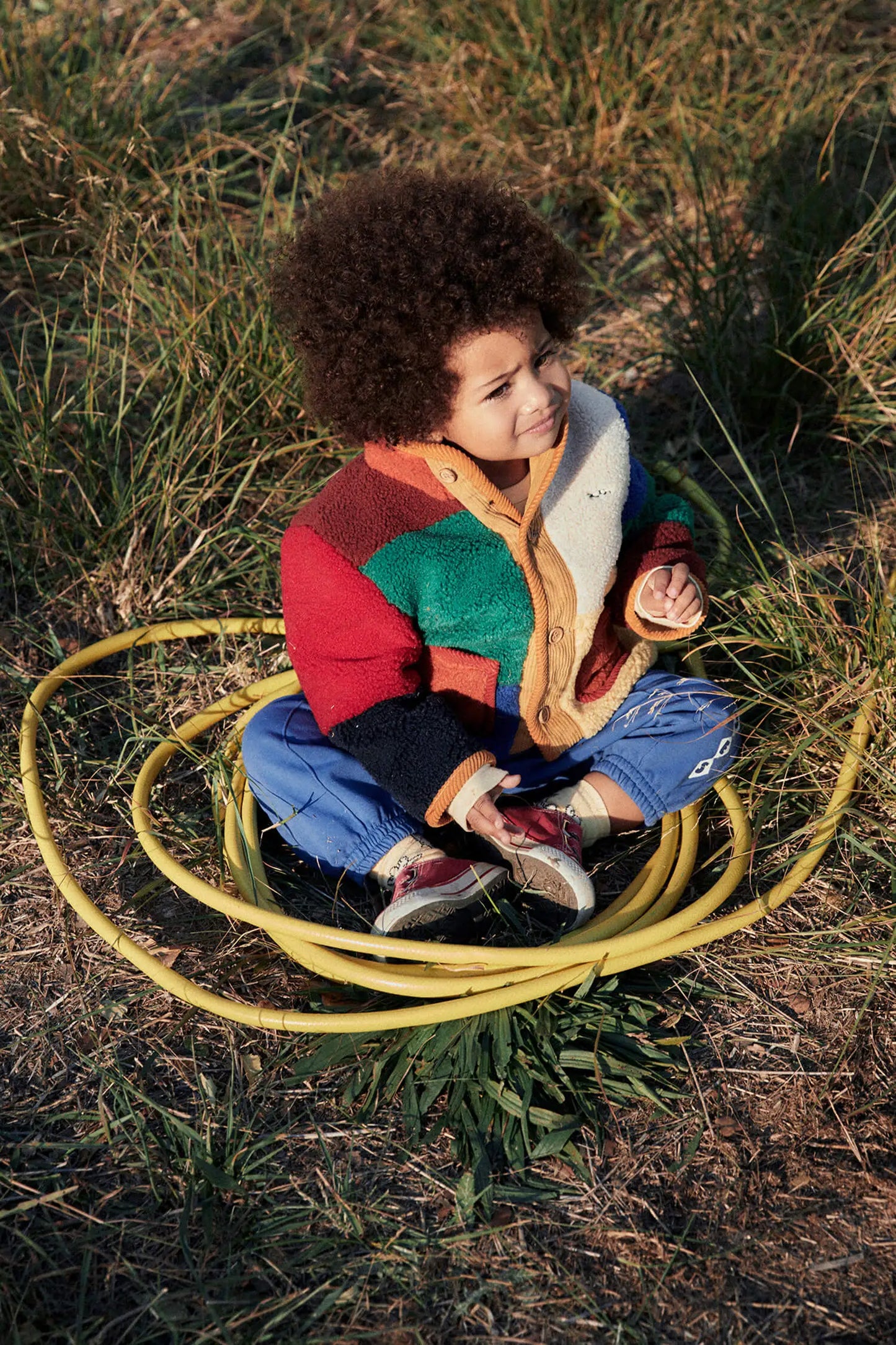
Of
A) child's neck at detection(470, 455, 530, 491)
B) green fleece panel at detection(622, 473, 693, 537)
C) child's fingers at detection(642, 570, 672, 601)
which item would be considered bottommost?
child's fingers at detection(642, 570, 672, 601)

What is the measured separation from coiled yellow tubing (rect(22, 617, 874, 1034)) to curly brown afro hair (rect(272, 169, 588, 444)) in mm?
1021

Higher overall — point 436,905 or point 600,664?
point 600,664

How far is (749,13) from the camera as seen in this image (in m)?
→ 4.43

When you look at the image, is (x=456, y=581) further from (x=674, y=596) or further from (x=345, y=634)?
(x=674, y=596)

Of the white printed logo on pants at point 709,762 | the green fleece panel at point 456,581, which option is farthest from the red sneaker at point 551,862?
the green fleece panel at point 456,581

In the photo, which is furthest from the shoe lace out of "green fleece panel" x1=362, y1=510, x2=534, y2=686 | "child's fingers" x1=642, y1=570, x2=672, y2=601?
"child's fingers" x1=642, y1=570, x2=672, y2=601

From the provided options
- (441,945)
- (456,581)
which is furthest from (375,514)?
(441,945)

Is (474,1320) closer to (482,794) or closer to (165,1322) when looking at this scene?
(165,1322)

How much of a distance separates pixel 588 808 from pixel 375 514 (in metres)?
0.84

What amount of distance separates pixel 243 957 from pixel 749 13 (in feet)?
12.4

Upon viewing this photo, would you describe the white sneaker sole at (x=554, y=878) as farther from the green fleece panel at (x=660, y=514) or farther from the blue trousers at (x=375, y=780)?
the green fleece panel at (x=660, y=514)

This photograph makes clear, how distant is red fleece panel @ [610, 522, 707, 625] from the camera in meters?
2.86

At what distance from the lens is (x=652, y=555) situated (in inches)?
113

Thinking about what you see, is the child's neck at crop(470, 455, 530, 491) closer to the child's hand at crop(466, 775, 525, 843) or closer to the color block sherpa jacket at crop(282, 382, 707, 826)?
the color block sherpa jacket at crop(282, 382, 707, 826)
